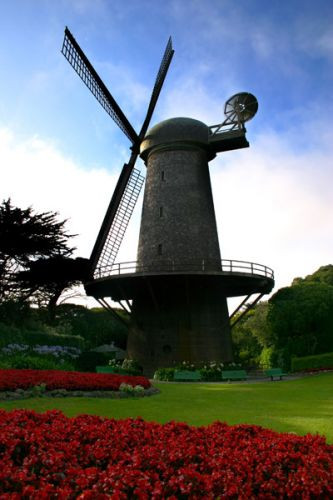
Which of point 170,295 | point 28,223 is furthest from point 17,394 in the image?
point 28,223

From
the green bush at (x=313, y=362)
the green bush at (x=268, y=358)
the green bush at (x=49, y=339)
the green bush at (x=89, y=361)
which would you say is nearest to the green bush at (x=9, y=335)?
the green bush at (x=49, y=339)

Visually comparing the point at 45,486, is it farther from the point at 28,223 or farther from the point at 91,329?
the point at 91,329

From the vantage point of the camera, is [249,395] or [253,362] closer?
[249,395]

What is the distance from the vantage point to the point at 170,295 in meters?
23.0

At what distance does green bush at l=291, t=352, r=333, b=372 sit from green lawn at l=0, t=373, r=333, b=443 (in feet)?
32.3

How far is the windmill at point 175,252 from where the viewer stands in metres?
22.4

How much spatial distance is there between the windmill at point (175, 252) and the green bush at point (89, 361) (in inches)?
72.2

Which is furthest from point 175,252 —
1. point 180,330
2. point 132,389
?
point 132,389

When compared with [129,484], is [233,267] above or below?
above

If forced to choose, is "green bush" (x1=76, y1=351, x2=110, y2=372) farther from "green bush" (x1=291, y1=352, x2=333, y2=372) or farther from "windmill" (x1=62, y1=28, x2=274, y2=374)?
"green bush" (x1=291, y1=352, x2=333, y2=372)

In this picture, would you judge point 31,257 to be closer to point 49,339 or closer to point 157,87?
point 49,339

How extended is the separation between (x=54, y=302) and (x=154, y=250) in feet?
38.4

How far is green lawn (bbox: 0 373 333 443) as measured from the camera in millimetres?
8773

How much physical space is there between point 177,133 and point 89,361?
13550mm
